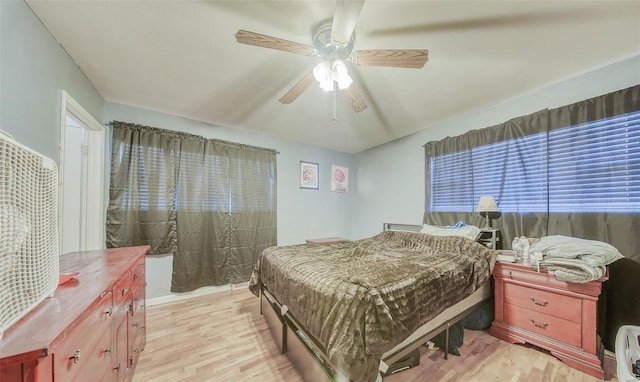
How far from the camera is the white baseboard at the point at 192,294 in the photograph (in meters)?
2.78

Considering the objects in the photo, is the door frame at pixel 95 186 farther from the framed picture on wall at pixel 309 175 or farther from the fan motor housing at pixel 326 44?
the framed picture on wall at pixel 309 175

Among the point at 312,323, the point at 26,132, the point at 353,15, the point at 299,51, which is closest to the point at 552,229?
the point at 312,323

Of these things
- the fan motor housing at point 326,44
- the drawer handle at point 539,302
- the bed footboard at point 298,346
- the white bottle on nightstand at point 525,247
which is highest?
the fan motor housing at point 326,44

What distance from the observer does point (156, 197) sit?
2.81 meters

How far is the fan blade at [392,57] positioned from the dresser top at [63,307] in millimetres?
1864

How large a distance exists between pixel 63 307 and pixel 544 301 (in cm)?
305

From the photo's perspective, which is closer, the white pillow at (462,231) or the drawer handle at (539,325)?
the drawer handle at (539,325)

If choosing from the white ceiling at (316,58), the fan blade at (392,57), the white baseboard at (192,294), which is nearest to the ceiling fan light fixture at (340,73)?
the fan blade at (392,57)

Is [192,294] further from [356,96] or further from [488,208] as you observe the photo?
[488,208]

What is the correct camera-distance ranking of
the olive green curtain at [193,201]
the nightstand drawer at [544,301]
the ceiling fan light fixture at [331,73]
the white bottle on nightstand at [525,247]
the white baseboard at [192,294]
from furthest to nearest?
the white baseboard at [192,294] < the olive green curtain at [193,201] < the white bottle on nightstand at [525,247] < the nightstand drawer at [544,301] < the ceiling fan light fixture at [331,73]

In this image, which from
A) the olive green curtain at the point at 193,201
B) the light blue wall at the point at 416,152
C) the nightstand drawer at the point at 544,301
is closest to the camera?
the nightstand drawer at the point at 544,301

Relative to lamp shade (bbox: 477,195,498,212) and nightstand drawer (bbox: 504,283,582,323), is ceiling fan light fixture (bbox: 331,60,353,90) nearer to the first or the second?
lamp shade (bbox: 477,195,498,212)

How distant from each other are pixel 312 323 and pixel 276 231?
2463 millimetres

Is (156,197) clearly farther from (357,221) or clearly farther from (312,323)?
(357,221)
